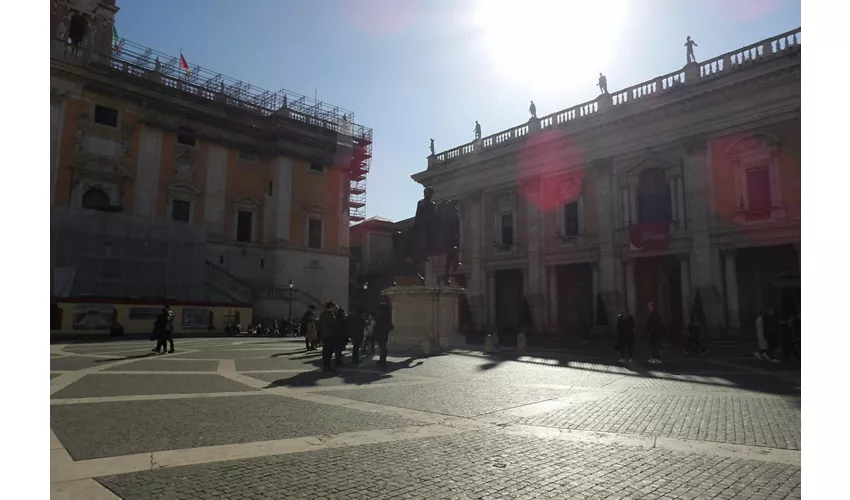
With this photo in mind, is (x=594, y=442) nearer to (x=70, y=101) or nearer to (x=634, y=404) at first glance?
(x=634, y=404)

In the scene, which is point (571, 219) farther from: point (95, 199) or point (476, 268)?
point (95, 199)

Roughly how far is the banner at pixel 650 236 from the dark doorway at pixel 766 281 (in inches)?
124

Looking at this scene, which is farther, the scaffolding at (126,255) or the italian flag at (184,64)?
the italian flag at (184,64)

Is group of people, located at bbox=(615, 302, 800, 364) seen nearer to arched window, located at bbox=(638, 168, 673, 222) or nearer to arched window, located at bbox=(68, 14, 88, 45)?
arched window, located at bbox=(638, 168, 673, 222)

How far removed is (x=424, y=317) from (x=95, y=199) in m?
25.2

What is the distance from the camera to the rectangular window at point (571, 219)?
2867 centimetres

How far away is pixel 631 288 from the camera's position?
84.1 feet

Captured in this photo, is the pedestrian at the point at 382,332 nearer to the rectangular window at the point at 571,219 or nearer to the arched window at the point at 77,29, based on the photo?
the rectangular window at the point at 571,219

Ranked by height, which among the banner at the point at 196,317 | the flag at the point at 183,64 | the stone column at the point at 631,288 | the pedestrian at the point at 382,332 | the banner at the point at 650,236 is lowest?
the banner at the point at 196,317

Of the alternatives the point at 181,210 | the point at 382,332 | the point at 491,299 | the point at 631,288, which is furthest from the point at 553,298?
the point at 181,210

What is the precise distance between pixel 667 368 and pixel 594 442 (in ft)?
29.0

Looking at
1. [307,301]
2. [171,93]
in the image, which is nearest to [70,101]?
[171,93]

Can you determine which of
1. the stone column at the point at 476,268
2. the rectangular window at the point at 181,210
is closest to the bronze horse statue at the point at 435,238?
the stone column at the point at 476,268

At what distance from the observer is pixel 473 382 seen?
9086 millimetres
